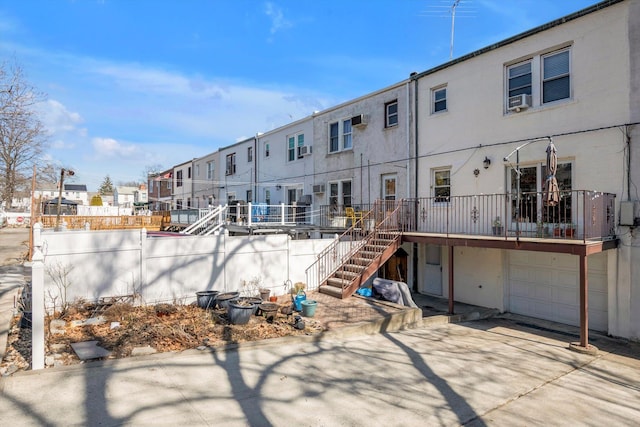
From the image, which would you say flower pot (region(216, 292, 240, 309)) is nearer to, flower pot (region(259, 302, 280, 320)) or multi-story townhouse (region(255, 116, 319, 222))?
flower pot (region(259, 302, 280, 320))

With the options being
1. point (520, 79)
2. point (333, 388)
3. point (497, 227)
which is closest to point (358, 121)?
point (520, 79)

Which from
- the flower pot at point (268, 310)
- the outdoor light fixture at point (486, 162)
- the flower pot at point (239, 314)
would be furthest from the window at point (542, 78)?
the flower pot at point (239, 314)

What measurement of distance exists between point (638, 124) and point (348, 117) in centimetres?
1026

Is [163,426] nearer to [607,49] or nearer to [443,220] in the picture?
[443,220]

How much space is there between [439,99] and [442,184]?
290cm

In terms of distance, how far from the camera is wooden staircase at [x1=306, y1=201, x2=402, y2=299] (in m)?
11.3

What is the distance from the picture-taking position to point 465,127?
12047 millimetres

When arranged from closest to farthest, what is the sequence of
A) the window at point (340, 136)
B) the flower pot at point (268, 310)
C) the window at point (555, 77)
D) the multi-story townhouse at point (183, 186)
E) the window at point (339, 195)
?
1. the flower pot at point (268, 310)
2. the window at point (555, 77)
3. the window at point (339, 195)
4. the window at point (340, 136)
5. the multi-story townhouse at point (183, 186)

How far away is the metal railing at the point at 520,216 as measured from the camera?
28.7ft

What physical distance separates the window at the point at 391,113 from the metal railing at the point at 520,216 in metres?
3.25

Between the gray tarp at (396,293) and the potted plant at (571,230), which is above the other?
the potted plant at (571,230)

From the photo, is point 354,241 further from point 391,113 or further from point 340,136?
point 340,136

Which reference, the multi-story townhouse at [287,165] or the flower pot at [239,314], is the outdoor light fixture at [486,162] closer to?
the flower pot at [239,314]

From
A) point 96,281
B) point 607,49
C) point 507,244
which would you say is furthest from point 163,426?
point 607,49
